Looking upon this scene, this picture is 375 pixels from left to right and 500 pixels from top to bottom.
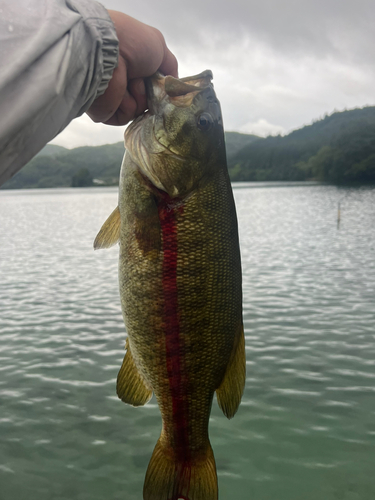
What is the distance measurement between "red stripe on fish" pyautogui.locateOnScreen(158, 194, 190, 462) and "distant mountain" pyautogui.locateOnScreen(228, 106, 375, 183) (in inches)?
5141

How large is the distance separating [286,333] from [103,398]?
5.32 m

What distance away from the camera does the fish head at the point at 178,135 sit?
2.35m

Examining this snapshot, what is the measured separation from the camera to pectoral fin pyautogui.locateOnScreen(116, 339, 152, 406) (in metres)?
2.62

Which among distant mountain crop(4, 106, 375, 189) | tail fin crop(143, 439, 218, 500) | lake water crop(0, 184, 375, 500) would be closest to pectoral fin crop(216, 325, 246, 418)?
tail fin crop(143, 439, 218, 500)

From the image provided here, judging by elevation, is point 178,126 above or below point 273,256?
above

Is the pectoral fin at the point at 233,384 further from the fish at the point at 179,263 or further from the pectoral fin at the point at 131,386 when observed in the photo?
the pectoral fin at the point at 131,386

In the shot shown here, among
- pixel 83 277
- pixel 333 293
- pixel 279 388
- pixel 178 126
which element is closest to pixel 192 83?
pixel 178 126

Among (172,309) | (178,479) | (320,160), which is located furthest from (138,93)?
(320,160)

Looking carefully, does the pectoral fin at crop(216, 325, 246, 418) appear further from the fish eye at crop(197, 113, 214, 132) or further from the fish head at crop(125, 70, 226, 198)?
the fish eye at crop(197, 113, 214, 132)

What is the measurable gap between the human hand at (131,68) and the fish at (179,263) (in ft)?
A: 0.29

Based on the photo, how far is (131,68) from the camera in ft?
7.80

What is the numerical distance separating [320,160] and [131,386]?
468 feet

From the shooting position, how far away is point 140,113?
2.65 m

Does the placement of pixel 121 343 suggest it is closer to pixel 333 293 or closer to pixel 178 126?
pixel 333 293
